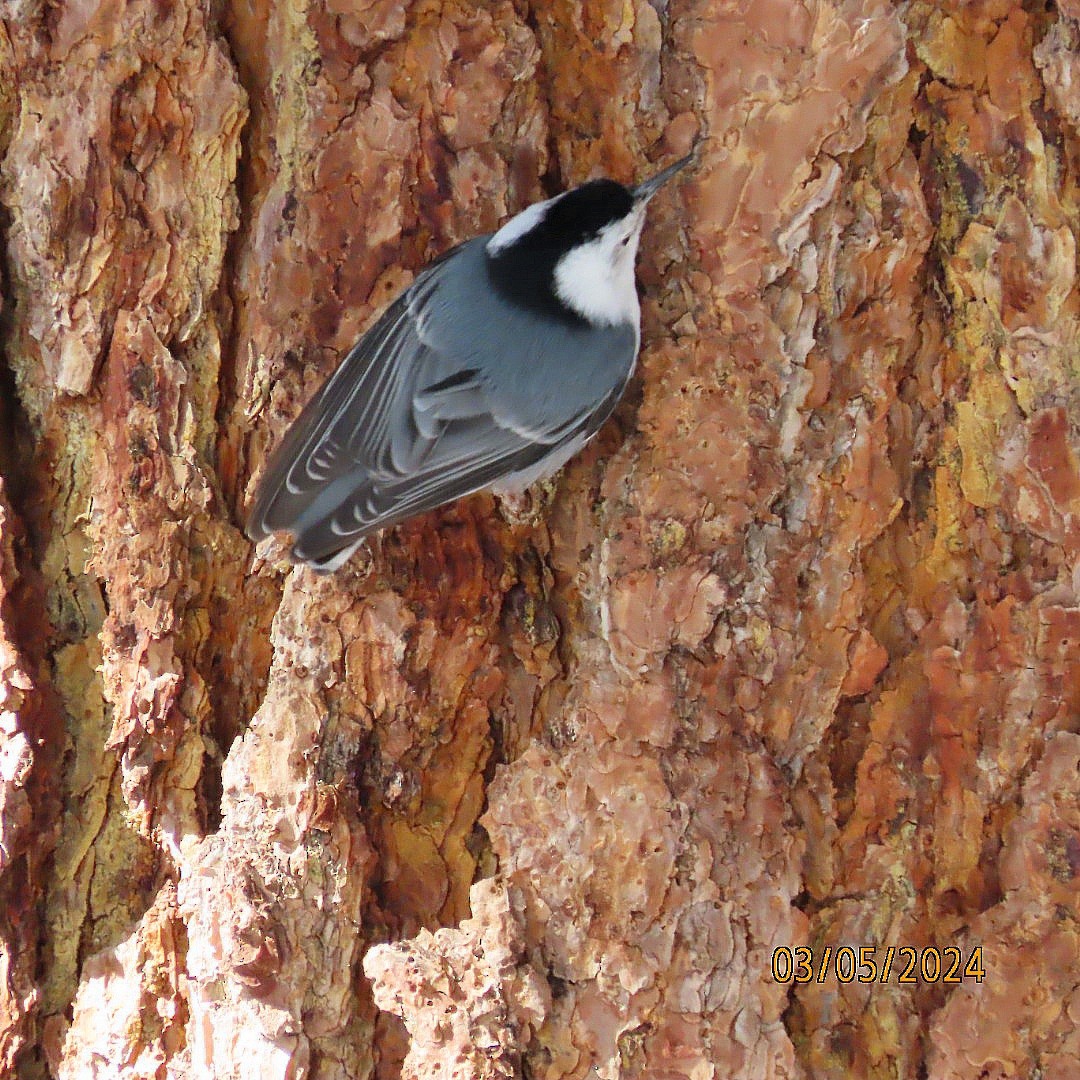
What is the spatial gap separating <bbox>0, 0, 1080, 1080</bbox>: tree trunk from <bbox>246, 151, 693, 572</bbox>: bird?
4 cm

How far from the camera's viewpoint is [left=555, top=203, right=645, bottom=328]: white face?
4.42 feet

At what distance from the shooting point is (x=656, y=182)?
128cm

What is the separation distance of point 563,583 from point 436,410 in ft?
0.92

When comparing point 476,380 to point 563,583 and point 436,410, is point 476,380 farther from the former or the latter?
point 563,583

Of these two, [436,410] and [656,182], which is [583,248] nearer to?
[656,182]

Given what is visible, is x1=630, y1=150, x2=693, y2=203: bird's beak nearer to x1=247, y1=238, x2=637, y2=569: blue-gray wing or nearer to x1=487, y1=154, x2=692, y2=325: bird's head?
x1=487, y1=154, x2=692, y2=325: bird's head

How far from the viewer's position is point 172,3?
132 cm

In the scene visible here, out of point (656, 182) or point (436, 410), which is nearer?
point (656, 182)
